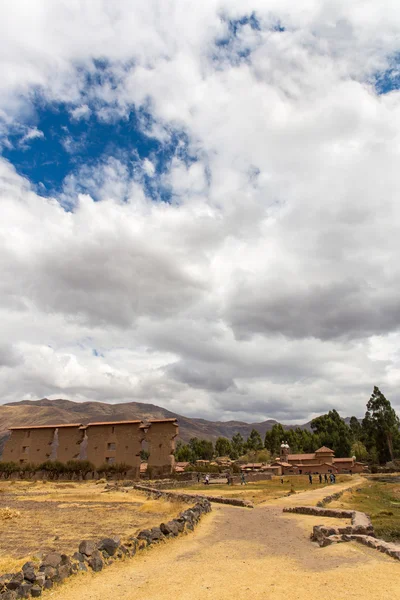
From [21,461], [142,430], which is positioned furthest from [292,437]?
[21,461]

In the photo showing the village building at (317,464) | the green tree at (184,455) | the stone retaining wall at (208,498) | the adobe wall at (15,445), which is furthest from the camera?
the green tree at (184,455)

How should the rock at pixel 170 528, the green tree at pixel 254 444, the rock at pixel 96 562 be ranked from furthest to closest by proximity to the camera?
the green tree at pixel 254 444 < the rock at pixel 170 528 < the rock at pixel 96 562

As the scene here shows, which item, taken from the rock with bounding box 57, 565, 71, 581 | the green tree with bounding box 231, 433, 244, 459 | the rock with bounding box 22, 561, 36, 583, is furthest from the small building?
the green tree with bounding box 231, 433, 244, 459

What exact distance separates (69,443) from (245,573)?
66841mm

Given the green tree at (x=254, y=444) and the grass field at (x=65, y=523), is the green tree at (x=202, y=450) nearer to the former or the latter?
the green tree at (x=254, y=444)

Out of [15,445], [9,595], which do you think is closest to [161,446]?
[15,445]

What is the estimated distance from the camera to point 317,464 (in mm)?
85375

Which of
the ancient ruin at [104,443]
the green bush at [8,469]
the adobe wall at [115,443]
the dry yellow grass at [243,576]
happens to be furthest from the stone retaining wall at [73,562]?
the green bush at [8,469]

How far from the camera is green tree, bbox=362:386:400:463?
308 feet

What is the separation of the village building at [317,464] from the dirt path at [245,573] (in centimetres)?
7108

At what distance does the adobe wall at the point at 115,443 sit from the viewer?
2606 inches

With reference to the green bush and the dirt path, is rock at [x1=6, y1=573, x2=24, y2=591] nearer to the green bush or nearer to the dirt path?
the dirt path

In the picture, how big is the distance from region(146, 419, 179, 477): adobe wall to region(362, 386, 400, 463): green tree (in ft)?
184

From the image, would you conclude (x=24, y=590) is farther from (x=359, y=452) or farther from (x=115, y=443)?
(x=359, y=452)
